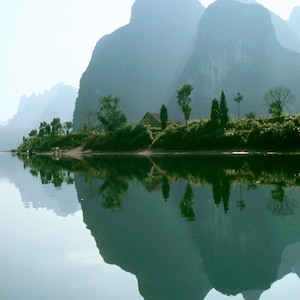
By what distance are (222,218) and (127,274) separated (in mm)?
7799

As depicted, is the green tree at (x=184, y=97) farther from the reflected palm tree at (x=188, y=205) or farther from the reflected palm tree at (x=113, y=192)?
the reflected palm tree at (x=188, y=205)

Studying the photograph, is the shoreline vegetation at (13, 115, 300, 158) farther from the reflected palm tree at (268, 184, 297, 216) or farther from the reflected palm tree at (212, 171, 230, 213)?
the reflected palm tree at (268, 184, 297, 216)

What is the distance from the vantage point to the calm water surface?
12.4m

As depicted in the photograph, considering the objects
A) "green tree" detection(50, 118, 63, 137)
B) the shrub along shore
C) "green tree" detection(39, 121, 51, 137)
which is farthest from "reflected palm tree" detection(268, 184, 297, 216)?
"green tree" detection(39, 121, 51, 137)

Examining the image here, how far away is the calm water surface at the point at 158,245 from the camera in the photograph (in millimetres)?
12375

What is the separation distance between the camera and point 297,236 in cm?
1666

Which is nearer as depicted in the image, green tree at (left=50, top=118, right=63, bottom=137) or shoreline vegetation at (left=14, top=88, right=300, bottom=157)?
shoreline vegetation at (left=14, top=88, right=300, bottom=157)

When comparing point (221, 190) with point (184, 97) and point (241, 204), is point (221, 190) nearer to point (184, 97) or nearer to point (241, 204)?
point (241, 204)

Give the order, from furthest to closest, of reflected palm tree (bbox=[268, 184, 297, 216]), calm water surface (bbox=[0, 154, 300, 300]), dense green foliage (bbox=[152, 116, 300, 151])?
1. dense green foliage (bbox=[152, 116, 300, 151])
2. reflected palm tree (bbox=[268, 184, 297, 216])
3. calm water surface (bbox=[0, 154, 300, 300])

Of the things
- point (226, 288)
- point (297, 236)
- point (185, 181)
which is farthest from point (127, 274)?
point (185, 181)

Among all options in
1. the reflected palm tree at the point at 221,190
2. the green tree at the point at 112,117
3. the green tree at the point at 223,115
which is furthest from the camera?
the green tree at the point at 112,117

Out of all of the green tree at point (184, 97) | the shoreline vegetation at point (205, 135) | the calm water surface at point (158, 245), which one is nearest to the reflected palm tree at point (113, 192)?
the calm water surface at point (158, 245)

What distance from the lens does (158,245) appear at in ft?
54.6

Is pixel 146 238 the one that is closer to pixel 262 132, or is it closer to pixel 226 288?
pixel 226 288
